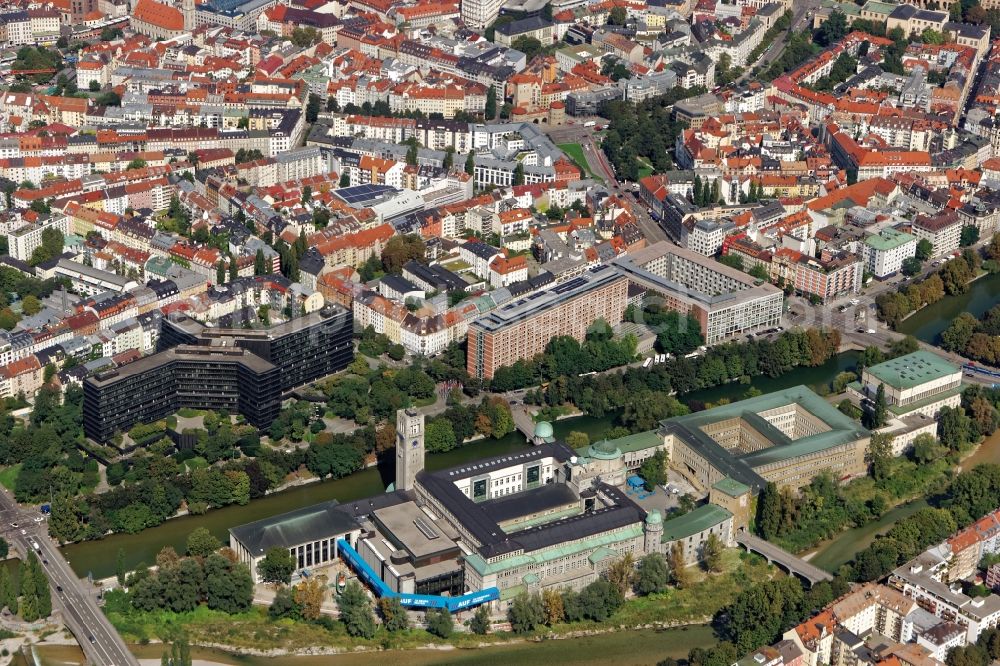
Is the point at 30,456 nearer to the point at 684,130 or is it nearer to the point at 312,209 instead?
the point at 312,209

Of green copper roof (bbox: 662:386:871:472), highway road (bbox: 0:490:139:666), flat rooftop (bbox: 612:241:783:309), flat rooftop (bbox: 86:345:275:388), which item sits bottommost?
highway road (bbox: 0:490:139:666)

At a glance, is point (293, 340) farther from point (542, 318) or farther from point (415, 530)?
point (415, 530)

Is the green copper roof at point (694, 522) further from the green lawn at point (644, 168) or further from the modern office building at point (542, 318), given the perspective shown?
the green lawn at point (644, 168)

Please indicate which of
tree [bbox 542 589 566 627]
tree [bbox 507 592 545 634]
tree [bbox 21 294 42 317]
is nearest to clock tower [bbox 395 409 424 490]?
tree [bbox 507 592 545 634]

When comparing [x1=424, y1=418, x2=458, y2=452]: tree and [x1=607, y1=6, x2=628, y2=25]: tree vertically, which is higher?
[x1=607, y1=6, x2=628, y2=25]: tree

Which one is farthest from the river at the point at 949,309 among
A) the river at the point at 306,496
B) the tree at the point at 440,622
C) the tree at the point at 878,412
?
the tree at the point at 440,622

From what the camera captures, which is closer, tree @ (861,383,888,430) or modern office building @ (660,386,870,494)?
modern office building @ (660,386,870,494)

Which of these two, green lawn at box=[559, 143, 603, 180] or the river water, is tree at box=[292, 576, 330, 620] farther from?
green lawn at box=[559, 143, 603, 180]

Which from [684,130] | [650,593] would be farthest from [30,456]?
[684,130]
